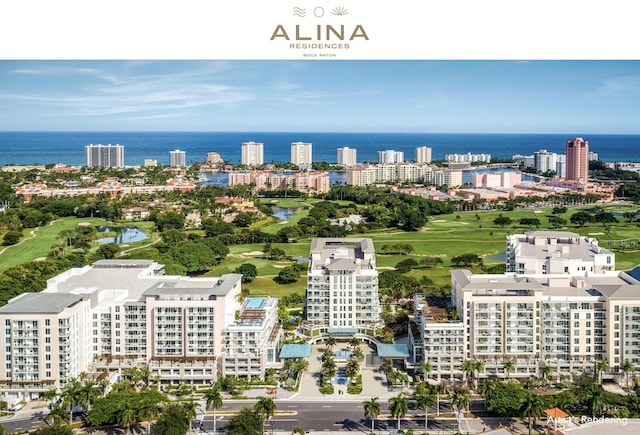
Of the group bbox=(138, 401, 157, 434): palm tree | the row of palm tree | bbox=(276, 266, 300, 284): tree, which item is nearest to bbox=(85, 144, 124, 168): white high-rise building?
bbox=(276, 266, 300, 284): tree

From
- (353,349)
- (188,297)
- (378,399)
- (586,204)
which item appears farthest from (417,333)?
(586,204)

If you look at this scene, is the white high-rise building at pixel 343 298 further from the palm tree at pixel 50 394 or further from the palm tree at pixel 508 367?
the palm tree at pixel 50 394

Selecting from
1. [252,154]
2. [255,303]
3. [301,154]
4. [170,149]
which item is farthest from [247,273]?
[170,149]

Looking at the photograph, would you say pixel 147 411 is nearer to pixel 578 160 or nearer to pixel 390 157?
pixel 578 160

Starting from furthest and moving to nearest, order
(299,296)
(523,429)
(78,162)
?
(78,162) → (299,296) → (523,429)

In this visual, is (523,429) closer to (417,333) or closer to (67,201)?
(417,333)

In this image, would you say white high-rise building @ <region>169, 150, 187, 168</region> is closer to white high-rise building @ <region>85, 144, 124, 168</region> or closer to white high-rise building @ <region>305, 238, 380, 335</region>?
white high-rise building @ <region>85, 144, 124, 168</region>
